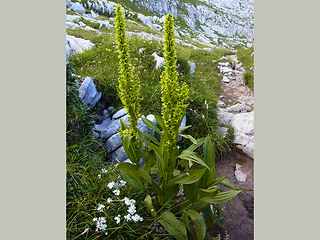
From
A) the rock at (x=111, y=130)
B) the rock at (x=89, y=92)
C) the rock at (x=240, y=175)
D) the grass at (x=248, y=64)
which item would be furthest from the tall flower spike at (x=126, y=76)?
the grass at (x=248, y=64)

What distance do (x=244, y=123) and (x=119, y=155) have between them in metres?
2.69

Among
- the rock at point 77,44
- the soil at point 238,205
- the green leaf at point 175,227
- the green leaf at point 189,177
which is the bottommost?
the soil at point 238,205

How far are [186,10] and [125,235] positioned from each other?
3260 millimetres

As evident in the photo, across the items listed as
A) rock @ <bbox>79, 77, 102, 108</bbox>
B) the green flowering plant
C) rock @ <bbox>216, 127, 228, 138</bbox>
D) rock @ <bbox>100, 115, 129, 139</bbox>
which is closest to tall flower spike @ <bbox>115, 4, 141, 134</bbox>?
the green flowering plant

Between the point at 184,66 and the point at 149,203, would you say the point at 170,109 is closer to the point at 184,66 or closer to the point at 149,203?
the point at 149,203

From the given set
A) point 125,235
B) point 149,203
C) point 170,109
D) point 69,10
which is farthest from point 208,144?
point 69,10

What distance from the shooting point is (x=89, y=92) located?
390cm

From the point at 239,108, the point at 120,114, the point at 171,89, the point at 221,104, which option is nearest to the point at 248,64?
the point at 221,104

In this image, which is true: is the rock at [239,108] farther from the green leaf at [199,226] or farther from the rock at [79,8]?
the rock at [79,8]

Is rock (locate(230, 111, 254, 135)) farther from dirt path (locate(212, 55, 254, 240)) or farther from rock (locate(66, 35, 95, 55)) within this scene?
rock (locate(66, 35, 95, 55))

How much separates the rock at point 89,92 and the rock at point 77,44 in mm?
1392

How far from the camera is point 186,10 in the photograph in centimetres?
345

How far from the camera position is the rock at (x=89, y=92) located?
378 cm

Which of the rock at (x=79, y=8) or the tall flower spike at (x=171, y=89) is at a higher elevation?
the rock at (x=79, y=8)
